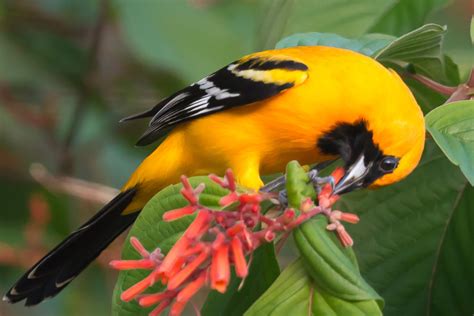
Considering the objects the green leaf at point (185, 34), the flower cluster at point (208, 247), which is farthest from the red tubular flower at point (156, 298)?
the green leaf at point (185, 34)

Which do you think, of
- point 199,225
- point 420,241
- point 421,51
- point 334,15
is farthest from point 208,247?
point 334,15

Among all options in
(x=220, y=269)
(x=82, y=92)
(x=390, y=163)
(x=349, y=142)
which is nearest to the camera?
(x=220, y=269)

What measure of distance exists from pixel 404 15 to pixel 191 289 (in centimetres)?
172

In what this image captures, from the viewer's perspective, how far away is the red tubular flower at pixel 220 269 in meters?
1.80

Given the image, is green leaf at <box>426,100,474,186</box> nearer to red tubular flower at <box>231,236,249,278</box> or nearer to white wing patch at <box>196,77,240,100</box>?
red tubular flower at <box>231,236,249,278</box>

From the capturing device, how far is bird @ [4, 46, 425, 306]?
8.91 feet

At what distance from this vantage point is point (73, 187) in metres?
4.73

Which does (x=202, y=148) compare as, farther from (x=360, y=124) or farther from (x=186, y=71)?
(x=186, y=71)

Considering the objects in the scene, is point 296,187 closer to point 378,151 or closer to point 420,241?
point 378,151

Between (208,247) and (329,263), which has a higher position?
(208,247)

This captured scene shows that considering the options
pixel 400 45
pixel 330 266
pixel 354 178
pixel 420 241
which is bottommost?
pixel 420 241

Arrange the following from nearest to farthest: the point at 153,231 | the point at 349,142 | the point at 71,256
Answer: the point at 153,231, the point at 349,142, the point at 71,256

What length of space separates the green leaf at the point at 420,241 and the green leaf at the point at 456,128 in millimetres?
414

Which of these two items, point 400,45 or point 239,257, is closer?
point 239,257
